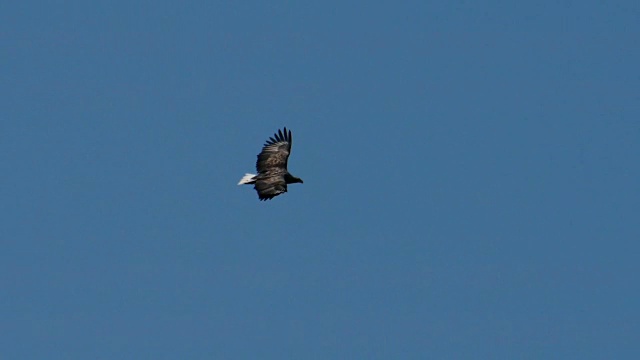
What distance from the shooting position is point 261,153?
4181 inches

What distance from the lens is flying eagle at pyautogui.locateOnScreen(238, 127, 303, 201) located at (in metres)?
102

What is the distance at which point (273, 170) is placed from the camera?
4112 inches

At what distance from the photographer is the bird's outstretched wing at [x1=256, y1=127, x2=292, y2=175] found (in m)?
105

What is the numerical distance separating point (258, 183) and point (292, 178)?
3197 mm

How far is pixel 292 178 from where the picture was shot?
105 meters

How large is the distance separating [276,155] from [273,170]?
174 cm

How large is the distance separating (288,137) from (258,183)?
5.75 meters

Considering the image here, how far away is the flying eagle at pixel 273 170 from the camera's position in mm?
101894

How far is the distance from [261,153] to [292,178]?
9.51 ft

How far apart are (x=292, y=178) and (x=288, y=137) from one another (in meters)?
3.43

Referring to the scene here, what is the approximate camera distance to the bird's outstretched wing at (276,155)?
105m

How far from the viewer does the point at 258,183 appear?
336ft

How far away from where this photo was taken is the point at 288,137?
10700 cm

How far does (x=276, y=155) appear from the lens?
10588 centimetres
